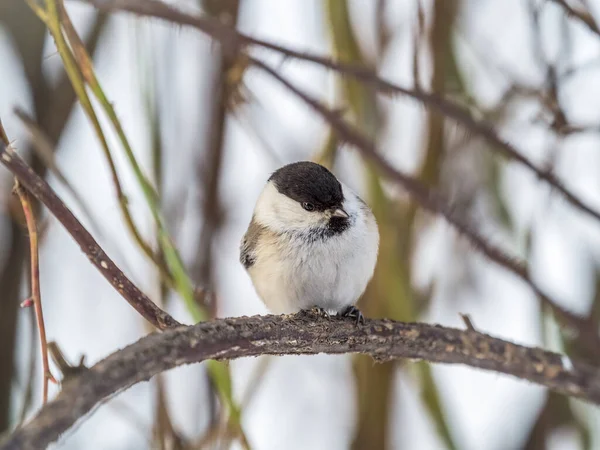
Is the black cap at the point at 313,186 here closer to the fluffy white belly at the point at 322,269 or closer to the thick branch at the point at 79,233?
the fluffy white belly at the point at 322,269

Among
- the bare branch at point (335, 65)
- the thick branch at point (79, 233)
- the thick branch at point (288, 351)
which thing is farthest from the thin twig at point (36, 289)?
the bare branch at point (335, 65)

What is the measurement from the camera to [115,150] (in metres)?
1.54

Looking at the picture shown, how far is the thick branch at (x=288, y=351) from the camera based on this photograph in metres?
0.53

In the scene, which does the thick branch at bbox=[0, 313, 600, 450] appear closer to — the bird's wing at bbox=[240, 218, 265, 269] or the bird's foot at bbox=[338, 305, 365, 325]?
the bird's foot at bbox=[338, 305, 365, 325]

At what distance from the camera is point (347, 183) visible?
1641 millimetres

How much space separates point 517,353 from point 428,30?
82 cm

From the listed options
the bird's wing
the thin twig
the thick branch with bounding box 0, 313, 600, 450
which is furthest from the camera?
the bird's wing

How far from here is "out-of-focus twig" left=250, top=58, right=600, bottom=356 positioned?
1.13m

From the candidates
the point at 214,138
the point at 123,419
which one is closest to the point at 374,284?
the point at 214,138

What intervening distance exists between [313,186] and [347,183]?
341mm

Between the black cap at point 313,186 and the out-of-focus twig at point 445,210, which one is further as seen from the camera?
the black cap at point 313,186

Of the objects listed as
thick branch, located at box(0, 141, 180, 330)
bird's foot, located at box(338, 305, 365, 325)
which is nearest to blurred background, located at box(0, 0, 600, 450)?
bird's foot, located at box(338, 305, 365, 325)

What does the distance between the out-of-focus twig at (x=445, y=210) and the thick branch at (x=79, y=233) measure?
50 centimetres

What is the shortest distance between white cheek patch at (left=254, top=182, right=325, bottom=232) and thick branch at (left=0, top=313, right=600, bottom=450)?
12.6 inches
